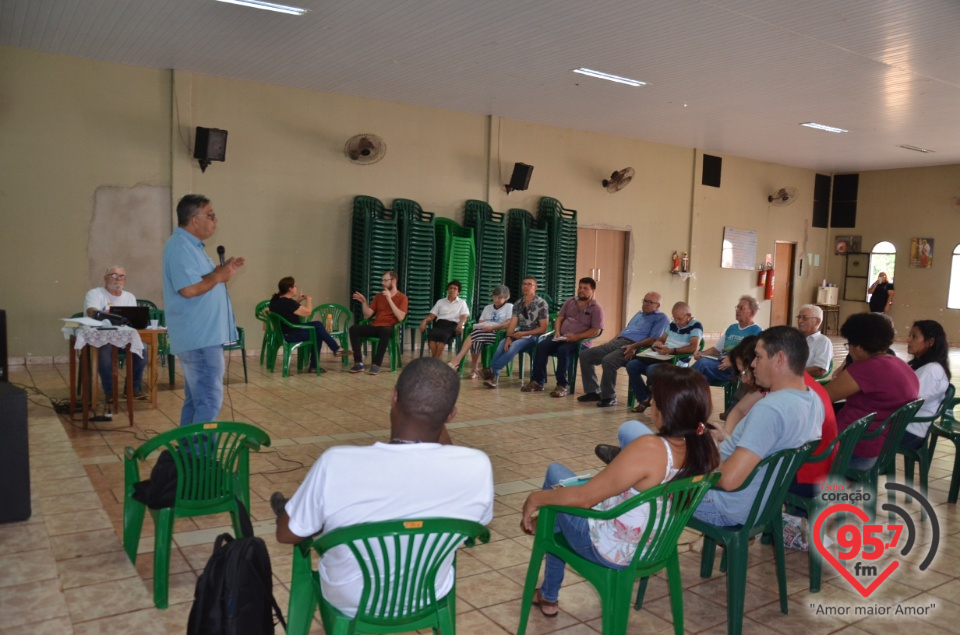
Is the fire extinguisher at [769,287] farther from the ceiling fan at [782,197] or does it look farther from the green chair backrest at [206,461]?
the green chair backrest at [206,461]

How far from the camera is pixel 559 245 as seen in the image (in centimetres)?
1123

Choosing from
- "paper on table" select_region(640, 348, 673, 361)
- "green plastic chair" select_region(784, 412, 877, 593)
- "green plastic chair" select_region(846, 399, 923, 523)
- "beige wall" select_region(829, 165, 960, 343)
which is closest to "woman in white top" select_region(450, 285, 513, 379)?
"paper on table" select_region(640, 348, 673, 361)

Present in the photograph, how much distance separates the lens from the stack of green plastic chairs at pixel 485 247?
413 inches

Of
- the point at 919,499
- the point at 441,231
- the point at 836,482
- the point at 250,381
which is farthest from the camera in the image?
the point at 441,231

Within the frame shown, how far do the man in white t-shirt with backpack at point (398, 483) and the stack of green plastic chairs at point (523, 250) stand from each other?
889 centimetres

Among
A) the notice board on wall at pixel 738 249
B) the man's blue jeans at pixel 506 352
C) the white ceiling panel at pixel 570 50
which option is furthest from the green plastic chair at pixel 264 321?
the notice board on wall at pixel 738 249

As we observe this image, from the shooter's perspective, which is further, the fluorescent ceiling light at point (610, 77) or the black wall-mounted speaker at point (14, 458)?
the fluorescent ceiling light at point (610, 77)

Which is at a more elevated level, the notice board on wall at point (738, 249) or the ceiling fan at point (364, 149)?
the ceiling fan at point (364, 149)

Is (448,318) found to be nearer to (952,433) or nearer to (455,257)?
(455,257)

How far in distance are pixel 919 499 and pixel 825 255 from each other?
41.5ft

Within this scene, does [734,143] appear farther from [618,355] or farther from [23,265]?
[23,265]

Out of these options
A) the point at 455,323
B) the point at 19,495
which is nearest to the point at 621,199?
the point at 455,323

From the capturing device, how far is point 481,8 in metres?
6.16

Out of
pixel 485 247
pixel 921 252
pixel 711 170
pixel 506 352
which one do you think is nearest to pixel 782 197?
pixel 711 170
